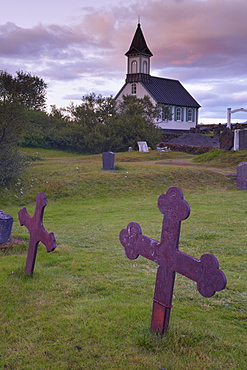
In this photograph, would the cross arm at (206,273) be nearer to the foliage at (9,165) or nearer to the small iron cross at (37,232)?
the small iron cross at (37,232)

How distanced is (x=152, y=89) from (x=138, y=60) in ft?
16.1

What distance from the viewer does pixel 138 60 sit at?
5825 cm

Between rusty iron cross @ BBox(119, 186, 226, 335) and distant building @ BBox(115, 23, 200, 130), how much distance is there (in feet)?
176

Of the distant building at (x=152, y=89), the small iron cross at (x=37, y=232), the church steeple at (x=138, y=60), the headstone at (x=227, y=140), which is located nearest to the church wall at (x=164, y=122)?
the distant building at (x=152, y=89)

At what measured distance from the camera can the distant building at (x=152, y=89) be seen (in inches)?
2269

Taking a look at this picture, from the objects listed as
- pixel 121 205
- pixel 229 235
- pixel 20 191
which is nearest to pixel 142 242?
pixel 229 235

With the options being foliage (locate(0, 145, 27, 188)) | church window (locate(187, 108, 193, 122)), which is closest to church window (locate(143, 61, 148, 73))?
church window (locate(187, 108, 193, 122))

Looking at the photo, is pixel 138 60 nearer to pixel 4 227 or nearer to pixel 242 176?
pixel 242 176

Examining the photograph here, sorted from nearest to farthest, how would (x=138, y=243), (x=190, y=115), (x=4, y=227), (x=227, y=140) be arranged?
(x=138, y=243) → (x=4, y=227) → (x=227, y=140) → (x=190, y=115)

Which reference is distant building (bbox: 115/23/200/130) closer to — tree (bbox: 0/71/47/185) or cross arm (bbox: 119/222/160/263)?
tree (bbox: 0/71/47/185)

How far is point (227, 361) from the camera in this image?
3213mm

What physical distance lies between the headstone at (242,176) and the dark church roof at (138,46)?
44563 mm

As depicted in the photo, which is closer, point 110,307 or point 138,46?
point 110,307

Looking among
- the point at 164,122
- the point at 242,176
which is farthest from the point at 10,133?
the point at 164,122
